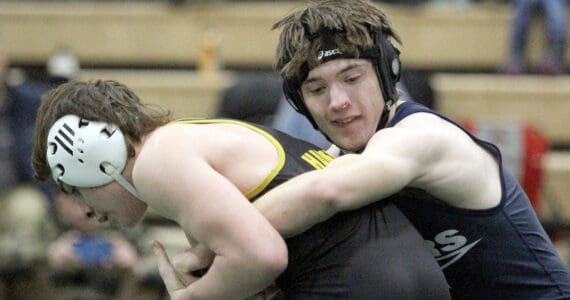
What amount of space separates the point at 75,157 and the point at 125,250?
10.1ft

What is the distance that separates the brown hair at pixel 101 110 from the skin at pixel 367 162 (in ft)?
1.26

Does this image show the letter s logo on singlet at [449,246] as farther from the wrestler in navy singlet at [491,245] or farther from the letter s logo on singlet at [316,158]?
the letter s logo on singlet at [316,158]

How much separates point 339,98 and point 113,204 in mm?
686

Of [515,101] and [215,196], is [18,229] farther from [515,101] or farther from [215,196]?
[215,196]

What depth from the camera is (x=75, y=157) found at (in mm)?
3176

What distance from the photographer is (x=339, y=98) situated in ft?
11.1

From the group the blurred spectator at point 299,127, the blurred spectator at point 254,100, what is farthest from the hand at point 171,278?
the blurred spectator at point 254,100

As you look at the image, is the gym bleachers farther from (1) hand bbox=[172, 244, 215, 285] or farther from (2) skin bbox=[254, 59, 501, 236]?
(1) hand bbox=[172, 244, 215, 285]

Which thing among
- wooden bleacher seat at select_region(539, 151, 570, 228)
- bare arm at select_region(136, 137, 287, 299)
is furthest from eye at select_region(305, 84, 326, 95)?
wooden bleacher seat at select_region(539, 151, 570, 228)

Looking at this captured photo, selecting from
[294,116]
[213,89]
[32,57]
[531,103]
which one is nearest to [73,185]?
[294,116]

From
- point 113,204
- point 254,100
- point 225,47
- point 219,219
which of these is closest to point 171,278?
point 113,204

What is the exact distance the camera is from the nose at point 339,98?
3.39 metres

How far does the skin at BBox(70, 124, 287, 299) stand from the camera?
294 centimetres

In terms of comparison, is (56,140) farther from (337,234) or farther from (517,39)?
(517,39)
